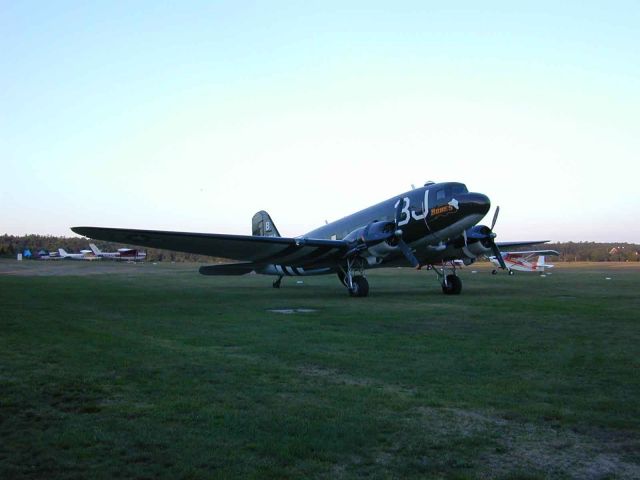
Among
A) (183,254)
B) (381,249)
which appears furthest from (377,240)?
(183,254)

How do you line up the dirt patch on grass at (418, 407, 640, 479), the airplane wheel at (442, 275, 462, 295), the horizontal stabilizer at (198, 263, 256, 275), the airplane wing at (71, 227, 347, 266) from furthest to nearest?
the horizontal stabilizer at (198, 263, 256, 275)
the airplane wheel at (442, 275, 462, 295)
the airplane wing at (71, 227, 347, 266)
the dirt patch on grass at (418, 407, 640, 479)

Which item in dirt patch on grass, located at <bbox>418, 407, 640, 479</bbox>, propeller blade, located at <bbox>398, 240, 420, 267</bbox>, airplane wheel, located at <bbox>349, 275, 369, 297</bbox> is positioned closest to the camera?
dirt patch on grass, located at <bbox>418, 407, 640, 479</bbox>

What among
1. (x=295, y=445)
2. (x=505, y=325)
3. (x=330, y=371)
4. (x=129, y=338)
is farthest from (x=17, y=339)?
(x=505, y=325)

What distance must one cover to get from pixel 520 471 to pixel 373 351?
17.0 feet

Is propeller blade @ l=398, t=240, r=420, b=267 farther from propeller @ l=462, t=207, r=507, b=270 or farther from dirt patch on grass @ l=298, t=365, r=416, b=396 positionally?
dirt patch on grass @ l=298, t=365, r=416, b=396

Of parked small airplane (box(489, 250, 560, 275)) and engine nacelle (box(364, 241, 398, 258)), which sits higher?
engine nacelle (box(364, 241, 398, 258))

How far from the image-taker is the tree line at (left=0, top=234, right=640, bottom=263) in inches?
5463

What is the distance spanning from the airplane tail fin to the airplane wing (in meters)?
6.41

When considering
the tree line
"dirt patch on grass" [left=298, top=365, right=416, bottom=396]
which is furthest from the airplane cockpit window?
the tree line

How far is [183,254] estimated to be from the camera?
120875 millimetres

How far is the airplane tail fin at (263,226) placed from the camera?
32812mm

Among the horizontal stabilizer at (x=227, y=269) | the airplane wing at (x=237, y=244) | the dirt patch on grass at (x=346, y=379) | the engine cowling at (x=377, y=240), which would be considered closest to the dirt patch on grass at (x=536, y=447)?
the dirt patch on grass at (x=346, y=379)

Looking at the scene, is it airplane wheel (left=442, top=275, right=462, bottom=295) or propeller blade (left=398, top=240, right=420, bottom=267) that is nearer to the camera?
propeller blade (left=398, top=240, right=420, bottom=267)

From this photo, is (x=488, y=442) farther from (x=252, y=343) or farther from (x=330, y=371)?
(x=252, y=343)
